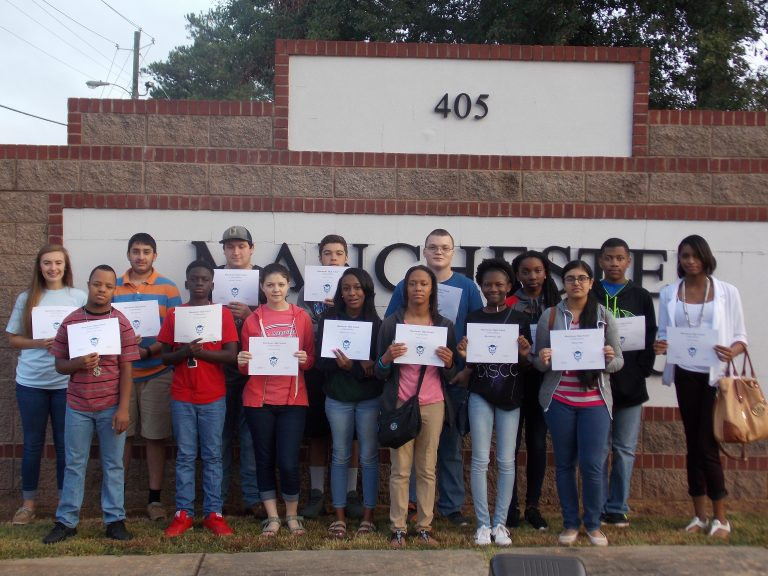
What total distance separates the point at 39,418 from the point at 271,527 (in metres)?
1.89

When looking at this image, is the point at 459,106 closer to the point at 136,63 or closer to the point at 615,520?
the point at 615,520

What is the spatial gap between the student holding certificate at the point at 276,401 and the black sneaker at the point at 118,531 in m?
0.89

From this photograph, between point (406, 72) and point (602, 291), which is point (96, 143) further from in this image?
point (602, 291)

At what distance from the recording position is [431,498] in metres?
5.43

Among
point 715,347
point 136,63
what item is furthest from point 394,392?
point 136,63

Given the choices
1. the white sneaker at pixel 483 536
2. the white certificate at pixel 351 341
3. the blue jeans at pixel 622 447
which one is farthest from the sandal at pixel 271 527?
the blue jeans at pixel 622 447

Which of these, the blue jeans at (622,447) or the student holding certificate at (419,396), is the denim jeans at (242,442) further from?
the blue jeans at (622,447)

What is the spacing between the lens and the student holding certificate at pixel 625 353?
5.68 meters

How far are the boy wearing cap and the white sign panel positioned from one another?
41.8 inches

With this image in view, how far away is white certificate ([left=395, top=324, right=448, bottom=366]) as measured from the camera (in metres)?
5.32

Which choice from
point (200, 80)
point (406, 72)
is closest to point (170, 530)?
point (406, 72)

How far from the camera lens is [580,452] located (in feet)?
17.6

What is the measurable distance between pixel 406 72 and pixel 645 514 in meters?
3.96

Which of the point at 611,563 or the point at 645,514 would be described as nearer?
the point at 611,563
